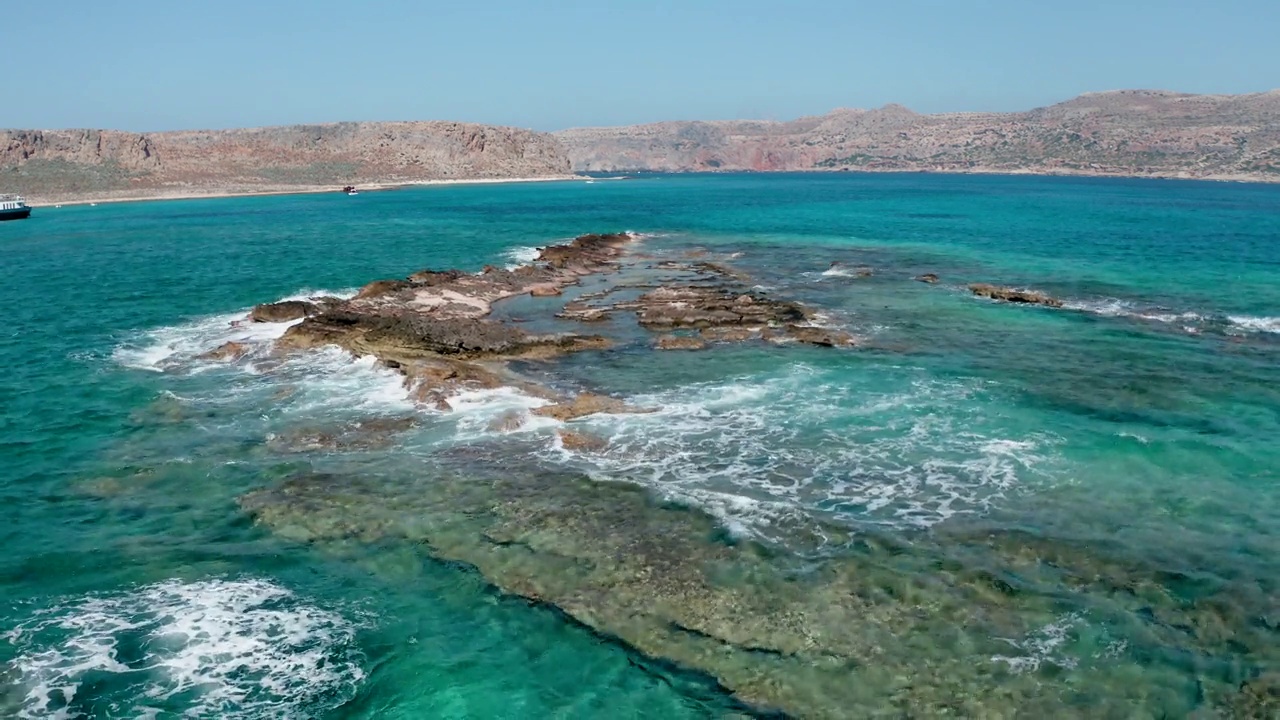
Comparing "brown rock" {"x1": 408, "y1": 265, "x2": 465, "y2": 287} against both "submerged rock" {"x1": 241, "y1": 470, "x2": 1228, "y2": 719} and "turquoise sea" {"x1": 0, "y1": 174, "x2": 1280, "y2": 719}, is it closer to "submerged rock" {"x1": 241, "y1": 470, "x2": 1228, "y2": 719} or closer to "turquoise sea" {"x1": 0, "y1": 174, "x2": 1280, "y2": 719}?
"turquoise sea" {"x1": 0, "y1": 174, "x2": 1280, "y2": 719}

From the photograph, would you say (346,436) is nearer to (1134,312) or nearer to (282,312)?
(282,312)

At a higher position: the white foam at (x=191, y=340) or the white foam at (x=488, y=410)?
the white foam at (x=191, y=340)

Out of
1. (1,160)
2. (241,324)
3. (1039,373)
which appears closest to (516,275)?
(241,324)

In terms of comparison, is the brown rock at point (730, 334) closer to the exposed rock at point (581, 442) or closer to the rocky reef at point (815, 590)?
the rocky reef at point (815, 590)

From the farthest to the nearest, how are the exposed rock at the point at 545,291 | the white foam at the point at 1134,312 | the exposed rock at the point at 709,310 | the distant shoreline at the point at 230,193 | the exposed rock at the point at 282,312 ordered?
the distant shoreline at the point at 230,193, the exposed rock at the point at 545,291, the exposed rock at the point at 282,312, the white foam at the point at 1134,312, the exposed rock at the point at 709,310

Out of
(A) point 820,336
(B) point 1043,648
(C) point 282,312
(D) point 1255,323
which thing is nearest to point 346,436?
(C) point 282,312

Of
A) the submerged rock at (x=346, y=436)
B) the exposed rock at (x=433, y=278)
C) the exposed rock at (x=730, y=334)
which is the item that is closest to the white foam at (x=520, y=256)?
the exposed rock at (x=433, y=278)

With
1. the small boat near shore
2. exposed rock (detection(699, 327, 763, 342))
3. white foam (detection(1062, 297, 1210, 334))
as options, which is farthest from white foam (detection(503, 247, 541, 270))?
the small boat near shore
